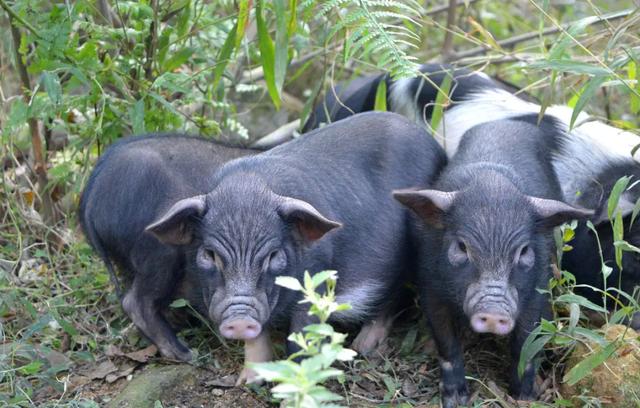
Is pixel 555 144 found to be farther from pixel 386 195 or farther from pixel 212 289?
pixel 212 289

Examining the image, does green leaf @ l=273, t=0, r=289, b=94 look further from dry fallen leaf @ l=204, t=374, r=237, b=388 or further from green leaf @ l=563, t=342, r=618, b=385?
green leaf @ l=563, t=342, r=618, b=385

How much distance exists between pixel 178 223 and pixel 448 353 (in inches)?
53.2

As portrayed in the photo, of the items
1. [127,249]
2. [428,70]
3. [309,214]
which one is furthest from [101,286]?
[428,70]

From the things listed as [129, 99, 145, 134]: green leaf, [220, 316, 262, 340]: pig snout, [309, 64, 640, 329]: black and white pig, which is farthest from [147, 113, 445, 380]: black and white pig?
[129, 99, 145, 134]: green leaf

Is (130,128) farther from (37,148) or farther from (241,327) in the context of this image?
(241,327)

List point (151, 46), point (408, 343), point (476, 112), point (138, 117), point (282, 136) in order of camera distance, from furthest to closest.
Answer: point (282, 136), point (476, 112), point (151, 46), point (138, 117), point (408, 343)

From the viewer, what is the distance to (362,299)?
207 inches

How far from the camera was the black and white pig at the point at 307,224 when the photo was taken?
4.50 m

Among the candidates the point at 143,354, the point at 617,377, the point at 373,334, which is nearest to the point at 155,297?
the point at 143,354

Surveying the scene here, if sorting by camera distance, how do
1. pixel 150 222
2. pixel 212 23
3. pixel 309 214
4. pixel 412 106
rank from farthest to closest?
pixel 412 106 < pixel 212 23 < pixel 150 222 < pixel 309 214

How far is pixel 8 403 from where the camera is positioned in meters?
4.59

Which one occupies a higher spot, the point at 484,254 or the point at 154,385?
the point at 484,254

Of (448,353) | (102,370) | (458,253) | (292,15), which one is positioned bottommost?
(102,370)

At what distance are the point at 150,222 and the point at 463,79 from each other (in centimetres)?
239
